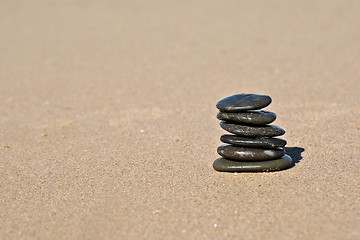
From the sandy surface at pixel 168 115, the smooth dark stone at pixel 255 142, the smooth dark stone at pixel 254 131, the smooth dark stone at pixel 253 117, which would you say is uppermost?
the smooth dark stone at pixel 253 117

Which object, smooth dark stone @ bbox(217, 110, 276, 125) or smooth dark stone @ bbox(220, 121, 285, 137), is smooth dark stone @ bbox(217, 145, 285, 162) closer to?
smooth dark stone @ bbox(220, 121, 285, 137)

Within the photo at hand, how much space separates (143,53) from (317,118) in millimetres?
3829

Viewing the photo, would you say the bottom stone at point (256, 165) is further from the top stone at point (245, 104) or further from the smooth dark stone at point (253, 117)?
the top stone at point (245, 104)

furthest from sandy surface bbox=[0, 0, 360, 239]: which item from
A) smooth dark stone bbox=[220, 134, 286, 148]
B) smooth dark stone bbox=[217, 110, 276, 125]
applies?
smooth dark stone bbox=[217, 110, 276, 125]

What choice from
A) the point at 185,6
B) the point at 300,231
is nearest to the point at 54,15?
the point at 185,6

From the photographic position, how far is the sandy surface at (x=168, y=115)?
443 centimetres

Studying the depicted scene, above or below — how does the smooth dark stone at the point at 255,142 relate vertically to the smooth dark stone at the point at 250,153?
above

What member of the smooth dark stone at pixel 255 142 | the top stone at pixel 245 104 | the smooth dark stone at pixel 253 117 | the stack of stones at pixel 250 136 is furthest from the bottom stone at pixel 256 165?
the top stone at pixel 245 104

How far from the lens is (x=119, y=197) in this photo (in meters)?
4.79

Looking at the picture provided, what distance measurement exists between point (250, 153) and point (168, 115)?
6.97ft

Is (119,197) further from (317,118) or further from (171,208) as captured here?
(317,118)

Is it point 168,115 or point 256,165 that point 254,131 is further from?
point 168,115

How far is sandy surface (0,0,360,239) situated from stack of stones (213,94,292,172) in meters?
0.09

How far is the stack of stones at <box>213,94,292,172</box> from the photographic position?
4.93m
